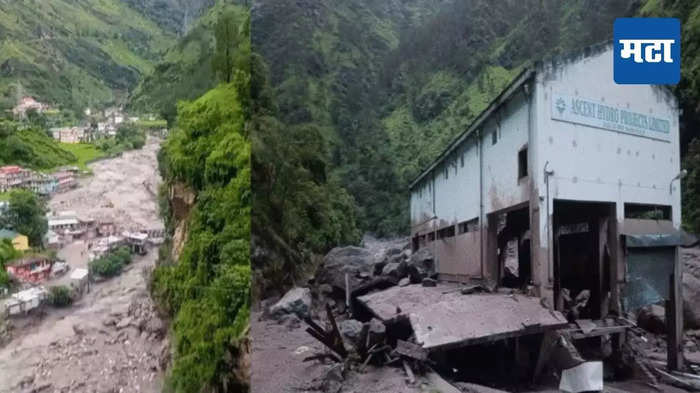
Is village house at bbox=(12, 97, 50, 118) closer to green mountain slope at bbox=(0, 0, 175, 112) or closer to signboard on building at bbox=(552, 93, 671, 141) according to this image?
green mountain slope at bbox=(0, 0, 175, 112)

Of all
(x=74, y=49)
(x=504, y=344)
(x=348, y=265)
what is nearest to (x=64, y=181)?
(x=74, y=49)

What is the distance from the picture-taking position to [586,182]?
3.23 m

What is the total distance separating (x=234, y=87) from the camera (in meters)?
3.65

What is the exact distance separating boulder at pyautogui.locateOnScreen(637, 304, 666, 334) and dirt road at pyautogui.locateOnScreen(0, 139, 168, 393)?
8.16ft

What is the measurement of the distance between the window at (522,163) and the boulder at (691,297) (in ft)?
3.25

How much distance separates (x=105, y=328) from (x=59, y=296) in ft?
0.83

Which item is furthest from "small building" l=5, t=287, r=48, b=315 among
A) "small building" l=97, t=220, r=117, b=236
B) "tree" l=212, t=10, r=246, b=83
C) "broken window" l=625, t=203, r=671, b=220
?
"broken window" l=625, t=203, r=671, b=220

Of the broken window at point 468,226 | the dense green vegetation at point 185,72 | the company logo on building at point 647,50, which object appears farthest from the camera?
the broken window at point 468,226

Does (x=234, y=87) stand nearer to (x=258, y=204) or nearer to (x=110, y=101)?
(x=110, y=101)

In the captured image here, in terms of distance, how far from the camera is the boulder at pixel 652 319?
11.1 feet

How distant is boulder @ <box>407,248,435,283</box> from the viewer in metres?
4.04

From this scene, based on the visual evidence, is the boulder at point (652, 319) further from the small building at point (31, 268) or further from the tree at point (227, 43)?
the small building at point (31, 268)

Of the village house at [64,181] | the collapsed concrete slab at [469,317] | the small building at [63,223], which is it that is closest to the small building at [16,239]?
the small building at [63,223]

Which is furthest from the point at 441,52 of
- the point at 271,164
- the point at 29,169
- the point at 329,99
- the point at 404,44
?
the point at 29,169
